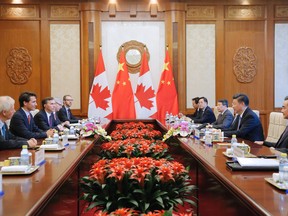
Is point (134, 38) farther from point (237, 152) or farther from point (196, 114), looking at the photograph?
point (237, 152)

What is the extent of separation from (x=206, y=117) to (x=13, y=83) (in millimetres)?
3926

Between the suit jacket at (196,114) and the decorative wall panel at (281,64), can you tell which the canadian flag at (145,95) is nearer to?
the suit jacket at (196,114)

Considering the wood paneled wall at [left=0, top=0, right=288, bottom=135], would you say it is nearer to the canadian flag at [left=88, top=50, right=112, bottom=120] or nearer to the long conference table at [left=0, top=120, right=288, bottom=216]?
the canadian flag at [left=88, top=50, right=112, bottom=120]

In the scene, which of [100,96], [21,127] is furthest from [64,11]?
[21,127]

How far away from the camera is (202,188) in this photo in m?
3.00

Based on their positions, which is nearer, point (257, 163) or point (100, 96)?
point (257, 163)

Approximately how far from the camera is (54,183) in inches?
79.7

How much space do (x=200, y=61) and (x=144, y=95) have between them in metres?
1.40

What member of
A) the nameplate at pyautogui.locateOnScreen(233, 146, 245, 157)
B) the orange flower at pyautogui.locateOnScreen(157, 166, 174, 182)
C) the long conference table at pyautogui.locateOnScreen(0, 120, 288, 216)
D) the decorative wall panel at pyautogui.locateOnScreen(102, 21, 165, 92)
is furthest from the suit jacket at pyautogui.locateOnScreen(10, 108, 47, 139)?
the decorative wall panel at pyautogui.locateOnScreen(102, 21, 165, 92)

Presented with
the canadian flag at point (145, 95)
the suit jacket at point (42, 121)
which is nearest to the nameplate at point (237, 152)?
the suit jacket at point (42, 121)

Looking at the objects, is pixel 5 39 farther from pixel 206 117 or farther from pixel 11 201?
pixel 11 201

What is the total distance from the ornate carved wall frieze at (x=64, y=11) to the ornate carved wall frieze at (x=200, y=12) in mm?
2288

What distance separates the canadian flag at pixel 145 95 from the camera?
8.11 m

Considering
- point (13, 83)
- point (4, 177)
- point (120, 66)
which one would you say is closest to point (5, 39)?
point (13, 83)
